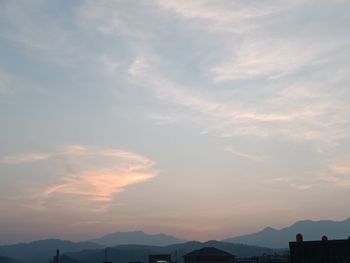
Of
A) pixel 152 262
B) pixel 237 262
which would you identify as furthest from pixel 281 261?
pixel 152 262

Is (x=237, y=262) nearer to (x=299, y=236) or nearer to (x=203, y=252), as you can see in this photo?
(x=203, y=252)

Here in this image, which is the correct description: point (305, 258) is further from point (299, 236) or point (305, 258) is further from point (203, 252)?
point (203, 252)

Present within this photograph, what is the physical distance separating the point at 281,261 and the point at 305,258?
22.8 m

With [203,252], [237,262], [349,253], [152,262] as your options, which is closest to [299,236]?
[349,253]

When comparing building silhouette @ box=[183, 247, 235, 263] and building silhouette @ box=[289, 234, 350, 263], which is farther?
building silhouette @ box=[183, 247, 235, 263]

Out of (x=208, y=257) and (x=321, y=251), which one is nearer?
(x=321, y=251)

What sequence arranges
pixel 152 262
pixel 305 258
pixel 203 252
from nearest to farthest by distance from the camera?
1. pixel 305 258
2. pixel 203 252
3. pixel 152 262

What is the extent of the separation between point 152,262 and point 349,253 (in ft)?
231

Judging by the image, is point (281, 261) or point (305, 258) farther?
point (281, 261)

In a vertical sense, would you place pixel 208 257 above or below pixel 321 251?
above

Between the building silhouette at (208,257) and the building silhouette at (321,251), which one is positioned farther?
the building silhouette at (208,257)

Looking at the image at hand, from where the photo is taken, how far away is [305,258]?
6519 cm

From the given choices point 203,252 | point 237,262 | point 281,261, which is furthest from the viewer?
point 203,252

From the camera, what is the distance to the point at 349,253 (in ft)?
200
